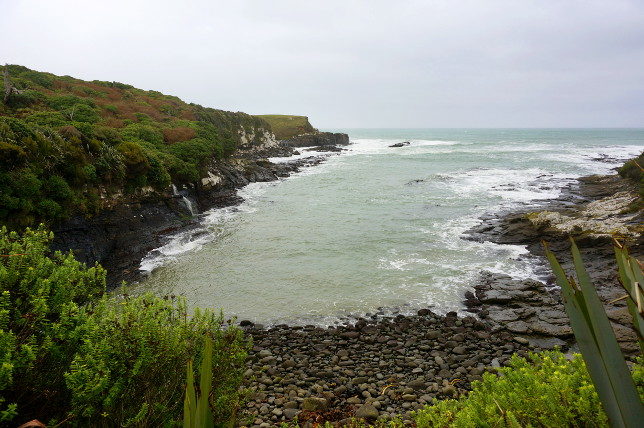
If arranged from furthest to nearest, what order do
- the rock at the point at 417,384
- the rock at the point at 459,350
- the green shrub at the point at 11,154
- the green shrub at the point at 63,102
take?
the green shrub at the point at 63,102, the green shrub at the point at 11,154, the rock at the point at 459,350, the rock at the point at 417,384

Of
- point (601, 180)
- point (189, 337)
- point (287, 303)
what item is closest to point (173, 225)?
Result: point (287, 303)

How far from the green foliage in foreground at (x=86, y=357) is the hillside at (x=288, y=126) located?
306 ft

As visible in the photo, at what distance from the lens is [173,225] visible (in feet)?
84.7

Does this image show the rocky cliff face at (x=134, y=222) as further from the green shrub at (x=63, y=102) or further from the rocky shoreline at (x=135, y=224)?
the green shrub at (x=63, y=102)

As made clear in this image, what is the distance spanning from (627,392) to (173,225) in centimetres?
2704

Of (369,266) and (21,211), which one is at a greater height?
(21,211)

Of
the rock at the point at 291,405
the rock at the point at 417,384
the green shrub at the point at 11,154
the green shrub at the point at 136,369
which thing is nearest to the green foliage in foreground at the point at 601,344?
the green shrub at the point at 136,369

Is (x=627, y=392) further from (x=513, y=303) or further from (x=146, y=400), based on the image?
(x=513, y=303)

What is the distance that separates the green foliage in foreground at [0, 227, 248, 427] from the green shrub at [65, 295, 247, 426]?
0.5 inches

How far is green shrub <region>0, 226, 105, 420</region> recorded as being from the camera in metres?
4.42

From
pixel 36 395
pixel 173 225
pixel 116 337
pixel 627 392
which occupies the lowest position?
pixel 173 225

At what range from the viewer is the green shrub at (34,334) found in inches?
174

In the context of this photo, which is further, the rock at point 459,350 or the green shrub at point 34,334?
the rock at point 459,350

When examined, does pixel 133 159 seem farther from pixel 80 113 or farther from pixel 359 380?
pixel 359 380
